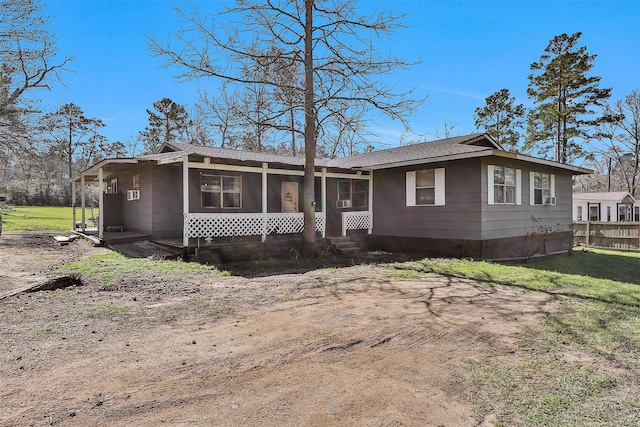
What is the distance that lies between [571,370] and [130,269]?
7892 millimetres

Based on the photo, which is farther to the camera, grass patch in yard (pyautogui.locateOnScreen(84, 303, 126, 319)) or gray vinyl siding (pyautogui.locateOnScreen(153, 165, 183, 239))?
gray vinyl siding (pyautogui.locateOnScreen(153, 165, 183, 239))

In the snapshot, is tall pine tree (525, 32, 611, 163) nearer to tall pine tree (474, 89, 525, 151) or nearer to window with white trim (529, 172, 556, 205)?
tall pine tree (474, 89, 525, 151)

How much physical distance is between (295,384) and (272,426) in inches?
24.5

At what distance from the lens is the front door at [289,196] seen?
45.8ft

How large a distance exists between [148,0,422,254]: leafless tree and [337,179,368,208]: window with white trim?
3.62 metres

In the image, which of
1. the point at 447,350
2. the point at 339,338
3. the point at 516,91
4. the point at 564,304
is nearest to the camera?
the point at 447,350

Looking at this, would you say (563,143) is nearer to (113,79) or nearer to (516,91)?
(516,91)

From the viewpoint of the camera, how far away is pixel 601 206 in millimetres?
28281

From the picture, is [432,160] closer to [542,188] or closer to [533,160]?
[533,160]

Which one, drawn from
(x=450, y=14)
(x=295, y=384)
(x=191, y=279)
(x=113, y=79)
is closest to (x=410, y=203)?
(x=450, y=14)

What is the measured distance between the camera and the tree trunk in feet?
34.1

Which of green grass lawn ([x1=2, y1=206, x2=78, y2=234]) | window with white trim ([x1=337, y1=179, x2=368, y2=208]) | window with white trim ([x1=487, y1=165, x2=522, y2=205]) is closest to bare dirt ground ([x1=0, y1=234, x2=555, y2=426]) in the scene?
window with white trim ([x1=487, y1=165, x2=522, y2=205])

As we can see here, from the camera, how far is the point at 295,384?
3.00 m

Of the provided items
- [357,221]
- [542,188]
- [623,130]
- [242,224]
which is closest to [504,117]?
[623,130]
